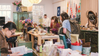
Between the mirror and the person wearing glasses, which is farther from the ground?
the mirror

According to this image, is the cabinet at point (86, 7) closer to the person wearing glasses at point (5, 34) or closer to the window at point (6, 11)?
the person wearing glasses at point (5, 34)

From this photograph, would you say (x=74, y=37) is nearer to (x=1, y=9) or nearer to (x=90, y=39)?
(x=90, y=39)

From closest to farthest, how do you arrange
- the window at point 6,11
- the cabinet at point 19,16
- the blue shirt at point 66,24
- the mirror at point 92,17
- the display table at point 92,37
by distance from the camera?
the blue shirt at point 66,24, the display table at point 92,37, the mirror at point 92,17, the cabinet at point 19,16, the window at point 6,11

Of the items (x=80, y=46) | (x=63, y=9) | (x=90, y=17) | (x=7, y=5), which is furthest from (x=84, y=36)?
(x=7, y=5)

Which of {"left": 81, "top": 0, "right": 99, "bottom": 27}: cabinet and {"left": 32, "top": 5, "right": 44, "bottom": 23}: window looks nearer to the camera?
{"left": 81, "top": 0, "right": 99, "bottom": 27}: cabinet

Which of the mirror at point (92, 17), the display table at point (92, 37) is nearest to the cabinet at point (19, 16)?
the mirror at point (92, 17)

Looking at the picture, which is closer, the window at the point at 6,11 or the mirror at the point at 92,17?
the mirror at the point at 92,17

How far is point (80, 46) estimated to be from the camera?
82.7 inches

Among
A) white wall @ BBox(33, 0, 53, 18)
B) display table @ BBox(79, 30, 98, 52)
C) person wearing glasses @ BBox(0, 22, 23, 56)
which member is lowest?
display table @ BBox(79, 30, 98, 52)

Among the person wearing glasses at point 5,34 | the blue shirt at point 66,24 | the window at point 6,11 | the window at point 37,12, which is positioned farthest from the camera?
the window at point 37,12

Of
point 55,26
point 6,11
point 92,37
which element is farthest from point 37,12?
point 92,37

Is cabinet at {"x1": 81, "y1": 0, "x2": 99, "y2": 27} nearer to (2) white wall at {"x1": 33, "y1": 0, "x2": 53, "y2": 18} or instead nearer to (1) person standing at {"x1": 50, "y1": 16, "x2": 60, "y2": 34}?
(1) person standing at {"x1": 50, "y1": 16, "x2": 60, "y2": 34}

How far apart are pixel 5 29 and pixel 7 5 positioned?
10647mm

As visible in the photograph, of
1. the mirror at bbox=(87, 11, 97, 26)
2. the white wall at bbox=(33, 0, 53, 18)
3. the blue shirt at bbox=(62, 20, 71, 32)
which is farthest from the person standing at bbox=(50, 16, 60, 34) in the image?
the white wall at bbox=(33, 0, 53, 18)
